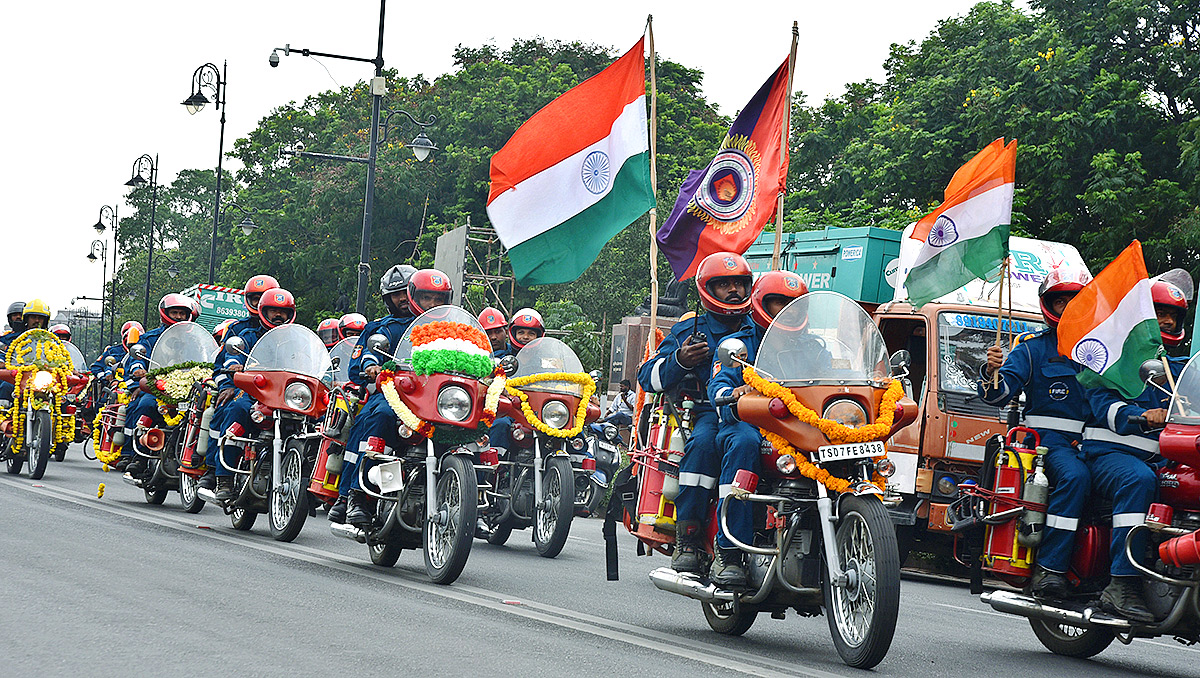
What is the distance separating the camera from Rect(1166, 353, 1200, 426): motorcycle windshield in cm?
716

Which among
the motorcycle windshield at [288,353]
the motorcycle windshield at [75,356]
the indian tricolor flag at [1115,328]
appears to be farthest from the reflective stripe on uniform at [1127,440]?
the motorcycle windshield at [75,356]

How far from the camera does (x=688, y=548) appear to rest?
25.3 feet

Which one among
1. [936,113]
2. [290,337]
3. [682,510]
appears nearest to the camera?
[682,510]

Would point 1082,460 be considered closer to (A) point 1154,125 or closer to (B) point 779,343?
(B) point 779,343

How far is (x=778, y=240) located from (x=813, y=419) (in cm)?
458

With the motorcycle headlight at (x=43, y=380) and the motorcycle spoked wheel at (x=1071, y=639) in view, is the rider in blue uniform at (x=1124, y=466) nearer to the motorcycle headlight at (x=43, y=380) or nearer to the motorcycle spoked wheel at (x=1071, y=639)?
the motorcycle spoked wheel at (x=1071, y=639)

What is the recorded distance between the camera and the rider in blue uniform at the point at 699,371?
7633 millimetres

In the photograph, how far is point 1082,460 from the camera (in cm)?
781

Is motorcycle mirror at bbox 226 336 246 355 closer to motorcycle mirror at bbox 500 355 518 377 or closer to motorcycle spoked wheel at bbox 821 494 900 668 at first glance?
motorcycle mirror at bbox 500 355 518 377

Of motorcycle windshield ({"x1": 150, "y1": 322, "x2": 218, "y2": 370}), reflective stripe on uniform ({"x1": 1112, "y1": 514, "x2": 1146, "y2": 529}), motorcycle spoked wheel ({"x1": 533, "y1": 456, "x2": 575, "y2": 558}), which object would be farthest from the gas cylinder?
motorcycle windshield ({"x1": 150, "y1": 322, "x2": 218, "y2": 370})

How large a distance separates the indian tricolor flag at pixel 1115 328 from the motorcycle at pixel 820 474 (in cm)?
138

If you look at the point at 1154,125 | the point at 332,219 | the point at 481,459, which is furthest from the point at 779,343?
the point at 332,219

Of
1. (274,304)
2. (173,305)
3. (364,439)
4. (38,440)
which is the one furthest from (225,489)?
(38,440)

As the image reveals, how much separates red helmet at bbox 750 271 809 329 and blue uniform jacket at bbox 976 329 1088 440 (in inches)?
55.7
